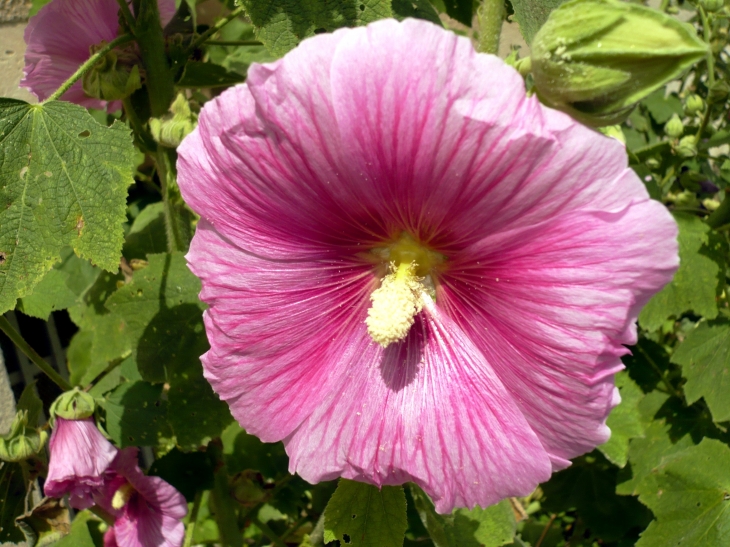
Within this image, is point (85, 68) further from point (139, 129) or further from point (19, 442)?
point (19, 442)

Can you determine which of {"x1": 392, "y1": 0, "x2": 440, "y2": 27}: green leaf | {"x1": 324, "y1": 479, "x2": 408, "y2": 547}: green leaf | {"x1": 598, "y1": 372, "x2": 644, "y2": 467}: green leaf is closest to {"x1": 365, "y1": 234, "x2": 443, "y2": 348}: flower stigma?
{"x1": 324, "y1": 479, "x2": 408, "y2": 547}: green leaf

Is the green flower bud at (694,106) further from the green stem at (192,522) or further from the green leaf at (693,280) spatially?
the green stem at (192,522)

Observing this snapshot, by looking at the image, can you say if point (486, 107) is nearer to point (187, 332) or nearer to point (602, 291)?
point (602, 291)

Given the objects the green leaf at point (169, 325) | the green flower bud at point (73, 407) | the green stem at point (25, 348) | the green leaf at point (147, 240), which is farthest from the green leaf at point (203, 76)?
the green flower bud at point (73, 407)

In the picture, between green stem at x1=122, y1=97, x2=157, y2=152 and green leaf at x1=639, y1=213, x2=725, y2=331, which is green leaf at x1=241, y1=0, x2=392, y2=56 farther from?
green leaf at x1=639, y1=213, x2=725, y2=331

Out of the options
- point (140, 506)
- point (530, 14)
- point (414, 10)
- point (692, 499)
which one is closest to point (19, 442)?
point (140, 506)

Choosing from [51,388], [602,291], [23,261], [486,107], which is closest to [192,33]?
[23,261]
